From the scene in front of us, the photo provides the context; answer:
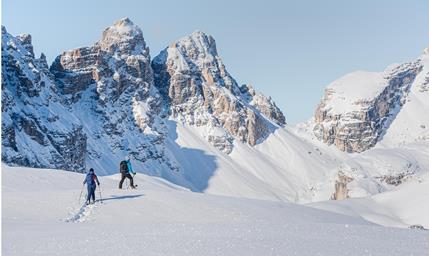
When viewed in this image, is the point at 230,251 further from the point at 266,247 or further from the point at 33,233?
the point at 33,233

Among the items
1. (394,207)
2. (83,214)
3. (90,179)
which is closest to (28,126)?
(394,207)

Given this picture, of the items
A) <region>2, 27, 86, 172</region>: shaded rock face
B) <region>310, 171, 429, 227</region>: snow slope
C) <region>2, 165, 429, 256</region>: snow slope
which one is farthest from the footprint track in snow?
<region>2, 27, 86, 172</region>: shaded rock face

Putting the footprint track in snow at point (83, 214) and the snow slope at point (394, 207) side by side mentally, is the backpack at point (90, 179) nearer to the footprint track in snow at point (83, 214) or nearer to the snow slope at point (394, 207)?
the footprint track in snow at point (83, 214)

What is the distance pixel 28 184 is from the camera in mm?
35625

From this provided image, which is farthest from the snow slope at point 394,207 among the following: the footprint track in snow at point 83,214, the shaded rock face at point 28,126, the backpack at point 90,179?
the shaded rock face at point 28,126

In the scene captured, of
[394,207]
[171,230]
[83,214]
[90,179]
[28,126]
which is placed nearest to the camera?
[171,230]

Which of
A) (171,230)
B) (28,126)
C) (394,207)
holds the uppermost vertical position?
(28,126)

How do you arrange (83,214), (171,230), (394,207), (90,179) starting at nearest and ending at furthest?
(171,230) → (83,214) → (90,179) → (394,207)

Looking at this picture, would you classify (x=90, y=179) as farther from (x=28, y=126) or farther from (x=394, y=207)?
(x=28, y=126)

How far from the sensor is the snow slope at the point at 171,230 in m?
15.1

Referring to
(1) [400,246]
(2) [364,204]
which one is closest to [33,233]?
(1) [400,246]

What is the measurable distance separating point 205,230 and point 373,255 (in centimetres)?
588

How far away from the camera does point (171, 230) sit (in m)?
18.6

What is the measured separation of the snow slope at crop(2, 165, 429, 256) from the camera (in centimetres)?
1509
